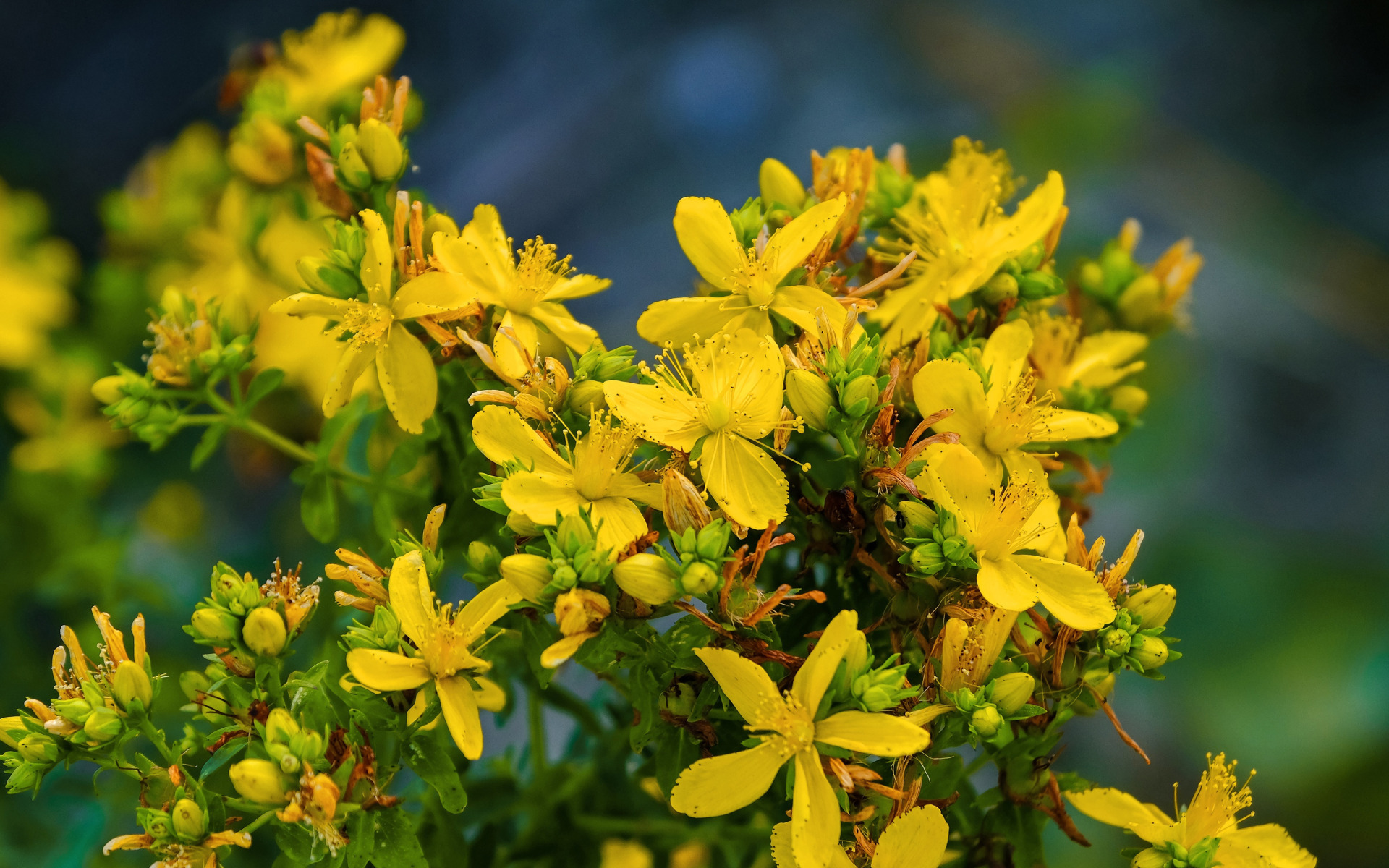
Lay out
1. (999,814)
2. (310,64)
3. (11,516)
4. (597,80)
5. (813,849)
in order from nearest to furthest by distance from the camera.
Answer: (813,849) < (999,814) < (310,64) < (11,516) < (597,80)

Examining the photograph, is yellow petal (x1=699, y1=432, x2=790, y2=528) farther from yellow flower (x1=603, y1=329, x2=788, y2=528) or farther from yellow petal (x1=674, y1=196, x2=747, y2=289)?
yellow petal (x1=674, y1=196, x2=747, y2=289)

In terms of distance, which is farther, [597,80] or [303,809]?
[597,80]

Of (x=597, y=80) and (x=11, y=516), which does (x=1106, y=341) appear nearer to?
(x=11, y=516)

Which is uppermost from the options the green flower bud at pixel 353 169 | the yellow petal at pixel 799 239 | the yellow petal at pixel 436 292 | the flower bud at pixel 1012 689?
the green flower bud at pixel 353 169

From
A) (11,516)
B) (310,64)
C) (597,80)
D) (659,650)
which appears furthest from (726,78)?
(659,650)

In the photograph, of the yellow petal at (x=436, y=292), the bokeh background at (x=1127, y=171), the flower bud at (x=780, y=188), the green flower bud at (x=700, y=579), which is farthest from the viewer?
the bokeh background at (x=1127, y=171)

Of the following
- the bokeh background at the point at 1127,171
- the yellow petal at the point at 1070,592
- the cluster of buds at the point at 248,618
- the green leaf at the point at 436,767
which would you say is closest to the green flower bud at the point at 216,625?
the cluster of buds at the point at 248,618

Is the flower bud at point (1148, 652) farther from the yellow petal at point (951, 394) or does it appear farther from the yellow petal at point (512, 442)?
the yellow petal at point (512, 442)
